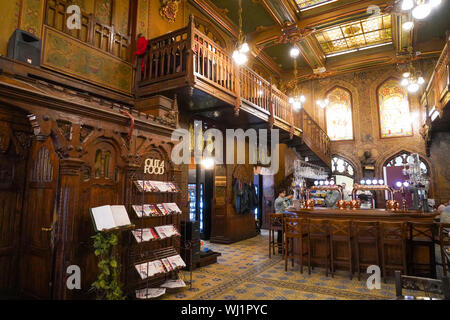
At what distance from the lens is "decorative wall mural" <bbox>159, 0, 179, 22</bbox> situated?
300 inches

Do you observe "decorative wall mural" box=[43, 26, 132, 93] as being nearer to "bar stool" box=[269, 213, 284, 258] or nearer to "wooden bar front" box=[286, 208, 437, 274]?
"bar stool" box=[269, 213, 284, 258]

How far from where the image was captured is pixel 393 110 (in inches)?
537

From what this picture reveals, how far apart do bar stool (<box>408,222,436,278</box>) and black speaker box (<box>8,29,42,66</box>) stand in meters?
→ 7.44

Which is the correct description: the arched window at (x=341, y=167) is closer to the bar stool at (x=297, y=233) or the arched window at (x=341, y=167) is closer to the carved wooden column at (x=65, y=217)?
the bar stool at (x=297, y=233)

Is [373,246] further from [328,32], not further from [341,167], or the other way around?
[328,32]

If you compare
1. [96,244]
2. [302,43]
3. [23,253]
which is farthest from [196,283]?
[302,43]

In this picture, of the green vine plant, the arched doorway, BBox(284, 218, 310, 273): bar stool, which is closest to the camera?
the green vine plant

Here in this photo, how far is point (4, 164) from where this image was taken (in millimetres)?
Result: 4012

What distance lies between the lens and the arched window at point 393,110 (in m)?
13.4

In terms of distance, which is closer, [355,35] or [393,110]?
[355,35]

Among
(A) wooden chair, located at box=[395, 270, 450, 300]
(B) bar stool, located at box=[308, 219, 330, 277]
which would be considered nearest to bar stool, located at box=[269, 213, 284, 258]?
(B) bar stool, located at box=[308, 219, 330, 277]

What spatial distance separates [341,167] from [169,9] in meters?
10.9

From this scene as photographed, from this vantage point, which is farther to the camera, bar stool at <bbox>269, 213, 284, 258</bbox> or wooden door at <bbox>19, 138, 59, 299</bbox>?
bar stool at <bbox>269, 213, 284, 258</bbox>

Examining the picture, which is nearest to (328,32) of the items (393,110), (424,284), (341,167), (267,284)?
(393,110)
